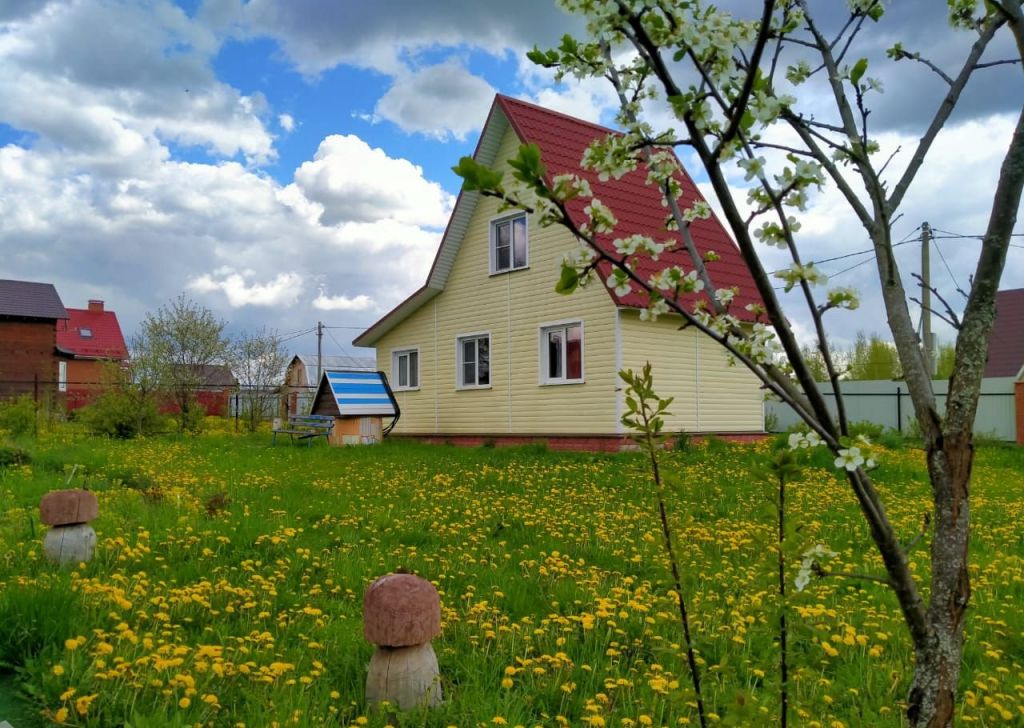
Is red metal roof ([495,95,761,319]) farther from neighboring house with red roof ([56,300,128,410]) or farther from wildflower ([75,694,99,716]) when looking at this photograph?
neighboring house with red roof ([56,300,128,410])

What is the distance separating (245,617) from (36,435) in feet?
57.7

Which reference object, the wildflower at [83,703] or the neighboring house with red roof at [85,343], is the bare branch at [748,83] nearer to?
the wildflower at [83,703]

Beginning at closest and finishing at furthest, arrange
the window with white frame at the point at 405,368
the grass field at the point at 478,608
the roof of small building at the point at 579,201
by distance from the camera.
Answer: the grass field at the point at 478,608, the roof of small building at the point at 579,201, the window with white frame at the point at 405,368

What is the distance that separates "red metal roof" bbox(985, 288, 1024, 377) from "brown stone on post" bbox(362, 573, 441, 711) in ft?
106

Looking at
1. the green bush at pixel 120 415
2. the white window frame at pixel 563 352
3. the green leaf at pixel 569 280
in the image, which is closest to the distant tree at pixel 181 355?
the green bush at pixel 120 415

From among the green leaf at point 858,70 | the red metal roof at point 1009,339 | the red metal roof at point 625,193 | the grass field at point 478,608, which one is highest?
the red metal roof at point 625,193

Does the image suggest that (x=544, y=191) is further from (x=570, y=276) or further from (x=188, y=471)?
(x=188, y=471)

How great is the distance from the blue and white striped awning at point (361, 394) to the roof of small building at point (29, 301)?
83.3 ft

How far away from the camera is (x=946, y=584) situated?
1.86 m

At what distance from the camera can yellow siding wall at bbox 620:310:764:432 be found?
15992 millimetres

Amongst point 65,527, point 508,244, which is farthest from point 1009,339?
point 65,527

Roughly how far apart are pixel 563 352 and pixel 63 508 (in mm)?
12438

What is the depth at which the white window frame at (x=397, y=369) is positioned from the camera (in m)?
20.5

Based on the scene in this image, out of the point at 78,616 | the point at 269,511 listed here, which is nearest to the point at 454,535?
the point at 269,511
